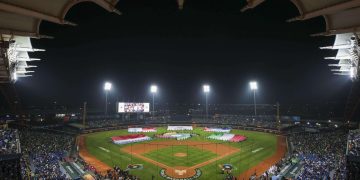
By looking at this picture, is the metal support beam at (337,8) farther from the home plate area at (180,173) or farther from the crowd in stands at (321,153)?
the home plate area at (180,173)

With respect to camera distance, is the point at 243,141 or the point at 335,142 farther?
the point at 243,141

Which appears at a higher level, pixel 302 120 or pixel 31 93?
pixel 31 93

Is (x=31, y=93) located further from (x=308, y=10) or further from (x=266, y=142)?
(x=308, y=10)

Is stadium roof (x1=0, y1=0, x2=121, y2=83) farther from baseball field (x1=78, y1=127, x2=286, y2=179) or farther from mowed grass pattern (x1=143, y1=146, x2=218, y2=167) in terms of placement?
mowed grass pattern (x1=143, y1=146, x2=218, y2=167)

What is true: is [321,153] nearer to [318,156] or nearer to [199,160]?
[318,156]

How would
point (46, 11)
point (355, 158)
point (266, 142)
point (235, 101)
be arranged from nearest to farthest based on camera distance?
1. point (46, 11)
2. point (355, 158)
3. point (266, 142)
4. point (235, 101)

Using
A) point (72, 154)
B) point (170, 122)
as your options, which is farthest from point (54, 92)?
point (72, 154)

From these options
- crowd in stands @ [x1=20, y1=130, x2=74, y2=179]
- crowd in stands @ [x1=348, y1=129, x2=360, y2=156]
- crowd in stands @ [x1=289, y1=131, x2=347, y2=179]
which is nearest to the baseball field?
crowd in stands @ [x1=20, y1=130, x2=74, y2=179]
